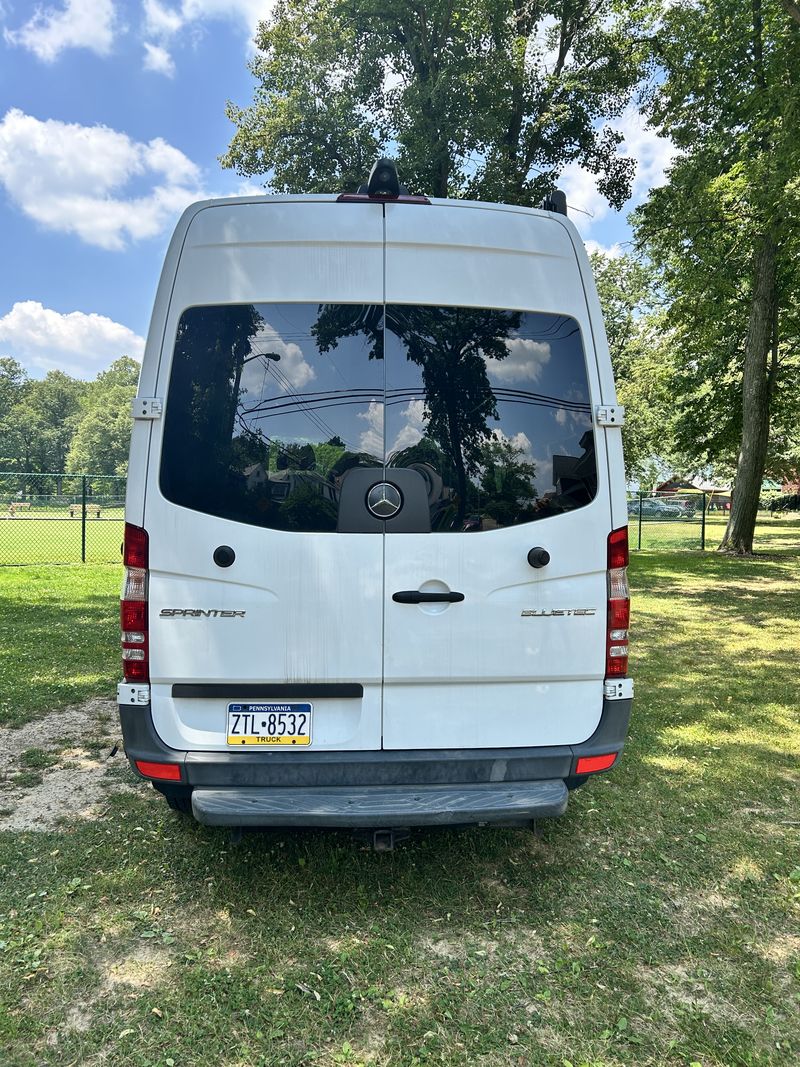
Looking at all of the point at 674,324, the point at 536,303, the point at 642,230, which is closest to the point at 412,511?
the point at 536,303

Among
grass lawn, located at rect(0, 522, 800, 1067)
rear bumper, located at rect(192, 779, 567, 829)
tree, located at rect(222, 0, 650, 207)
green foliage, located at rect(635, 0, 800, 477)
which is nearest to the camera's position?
grass lawn, located at rect(0, 522, 800, 1067)

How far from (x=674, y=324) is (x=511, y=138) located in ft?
21.4

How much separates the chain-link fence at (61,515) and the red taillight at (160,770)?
11.5m

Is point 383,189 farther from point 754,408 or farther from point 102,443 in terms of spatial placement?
point 102,443

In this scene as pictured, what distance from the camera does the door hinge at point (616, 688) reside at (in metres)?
2.73

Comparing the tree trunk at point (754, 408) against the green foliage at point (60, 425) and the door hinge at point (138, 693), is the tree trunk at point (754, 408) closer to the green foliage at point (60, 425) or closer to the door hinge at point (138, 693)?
the door hinge at point (138, 693)

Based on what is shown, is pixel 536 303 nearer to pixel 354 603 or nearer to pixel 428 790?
pixel 354 603

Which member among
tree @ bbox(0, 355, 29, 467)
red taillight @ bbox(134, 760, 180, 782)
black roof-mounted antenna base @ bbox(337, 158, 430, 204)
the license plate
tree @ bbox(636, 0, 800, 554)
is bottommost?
red taillight @ bbox(134, 760, 180, 782)

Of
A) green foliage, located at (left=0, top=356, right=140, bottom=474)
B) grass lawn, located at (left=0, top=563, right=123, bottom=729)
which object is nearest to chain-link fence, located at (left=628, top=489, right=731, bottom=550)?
grass lawn, located at (left=0, top=563, right=123, bottom=729)

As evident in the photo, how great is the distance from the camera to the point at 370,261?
8.68 feet

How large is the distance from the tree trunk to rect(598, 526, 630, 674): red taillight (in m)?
15.7

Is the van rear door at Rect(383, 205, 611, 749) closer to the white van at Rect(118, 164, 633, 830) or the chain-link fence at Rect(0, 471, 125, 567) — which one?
the white van at Rect(118, 164, 633, 830)

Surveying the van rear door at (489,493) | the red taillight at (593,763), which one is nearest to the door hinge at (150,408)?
the van rear door at (489,493)

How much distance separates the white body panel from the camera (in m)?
2.54
